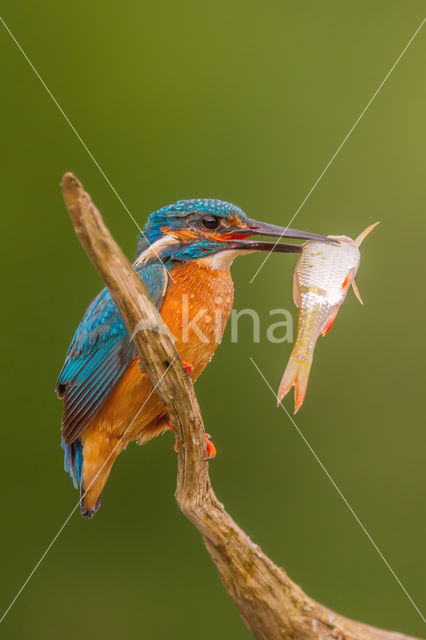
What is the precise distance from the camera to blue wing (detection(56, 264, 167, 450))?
206cm

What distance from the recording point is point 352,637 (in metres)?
1.68

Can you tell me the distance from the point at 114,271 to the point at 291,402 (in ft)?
5.85

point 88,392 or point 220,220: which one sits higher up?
point 220,220

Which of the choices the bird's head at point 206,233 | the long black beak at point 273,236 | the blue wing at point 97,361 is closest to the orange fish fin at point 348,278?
the long black beak at point 273,236

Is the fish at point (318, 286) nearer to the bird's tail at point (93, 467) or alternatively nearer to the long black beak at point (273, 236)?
the long black beak at point (273, 236)

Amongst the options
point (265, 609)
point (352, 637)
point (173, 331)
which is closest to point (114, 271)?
point (173, 331)

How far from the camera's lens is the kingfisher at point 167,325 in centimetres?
208

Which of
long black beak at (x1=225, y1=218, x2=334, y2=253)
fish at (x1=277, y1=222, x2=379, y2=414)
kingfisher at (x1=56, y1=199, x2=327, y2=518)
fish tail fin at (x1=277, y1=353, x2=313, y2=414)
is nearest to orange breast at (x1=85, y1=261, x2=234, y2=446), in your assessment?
kingfisher at (x1=56, y1=199, x2=327, y2=518)

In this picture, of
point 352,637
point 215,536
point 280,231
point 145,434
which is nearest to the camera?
point 352,637

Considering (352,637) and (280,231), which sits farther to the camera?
(280,231)

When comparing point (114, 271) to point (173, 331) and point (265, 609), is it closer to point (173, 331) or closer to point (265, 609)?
point (173, 331)

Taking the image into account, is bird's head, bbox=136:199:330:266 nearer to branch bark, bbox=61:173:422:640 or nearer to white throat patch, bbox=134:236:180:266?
white throat patch, bbox=134:236:180:266

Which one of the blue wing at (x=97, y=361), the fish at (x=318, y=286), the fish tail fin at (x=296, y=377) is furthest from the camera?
the blue wing at (x=97, y=361)

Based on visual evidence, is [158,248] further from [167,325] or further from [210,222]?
[167,325]
